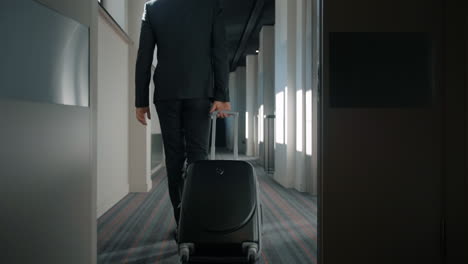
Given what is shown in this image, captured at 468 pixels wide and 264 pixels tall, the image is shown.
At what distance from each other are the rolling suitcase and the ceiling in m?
5.39

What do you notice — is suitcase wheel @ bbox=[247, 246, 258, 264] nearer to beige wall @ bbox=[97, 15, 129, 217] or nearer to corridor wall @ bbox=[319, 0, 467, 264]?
corridor wall @ bbox=[319, 0, 467, 264]

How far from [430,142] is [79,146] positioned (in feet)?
4.06

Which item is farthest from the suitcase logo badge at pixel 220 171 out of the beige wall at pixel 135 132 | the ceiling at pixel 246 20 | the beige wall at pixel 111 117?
the ceiling at pixel 246 20

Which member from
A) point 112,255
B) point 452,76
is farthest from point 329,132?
point 112,255

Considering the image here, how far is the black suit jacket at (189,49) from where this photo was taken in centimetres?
188

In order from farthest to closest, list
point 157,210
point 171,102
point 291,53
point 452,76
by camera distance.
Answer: point 291,53
point 157,210
point 171,102
point 452,76

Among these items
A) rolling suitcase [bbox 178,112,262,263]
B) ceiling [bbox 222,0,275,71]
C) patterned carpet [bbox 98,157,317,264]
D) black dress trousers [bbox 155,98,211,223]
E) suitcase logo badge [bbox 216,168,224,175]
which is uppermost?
ceiling [bbox 222,0,275,71]

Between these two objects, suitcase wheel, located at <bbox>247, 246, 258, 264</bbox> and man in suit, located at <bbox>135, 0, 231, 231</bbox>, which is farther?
man in suit, located at <bbox>135, 0, 231, 231</bbox>

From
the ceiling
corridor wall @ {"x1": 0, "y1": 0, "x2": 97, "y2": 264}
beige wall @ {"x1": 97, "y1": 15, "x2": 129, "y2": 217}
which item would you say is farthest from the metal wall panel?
the ceiling

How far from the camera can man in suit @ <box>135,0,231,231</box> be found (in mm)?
1887

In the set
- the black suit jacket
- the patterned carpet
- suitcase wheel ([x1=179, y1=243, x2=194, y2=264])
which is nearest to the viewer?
suitcase wheel ([x1=179, y1=243, x2=194, y2=264])

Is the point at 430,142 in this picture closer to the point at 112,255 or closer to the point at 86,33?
the point at 86,33

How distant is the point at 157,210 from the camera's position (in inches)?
125

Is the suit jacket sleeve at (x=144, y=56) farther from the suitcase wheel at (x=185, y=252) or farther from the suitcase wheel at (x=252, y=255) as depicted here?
the suitcase wheel at (x=252, y=255)
